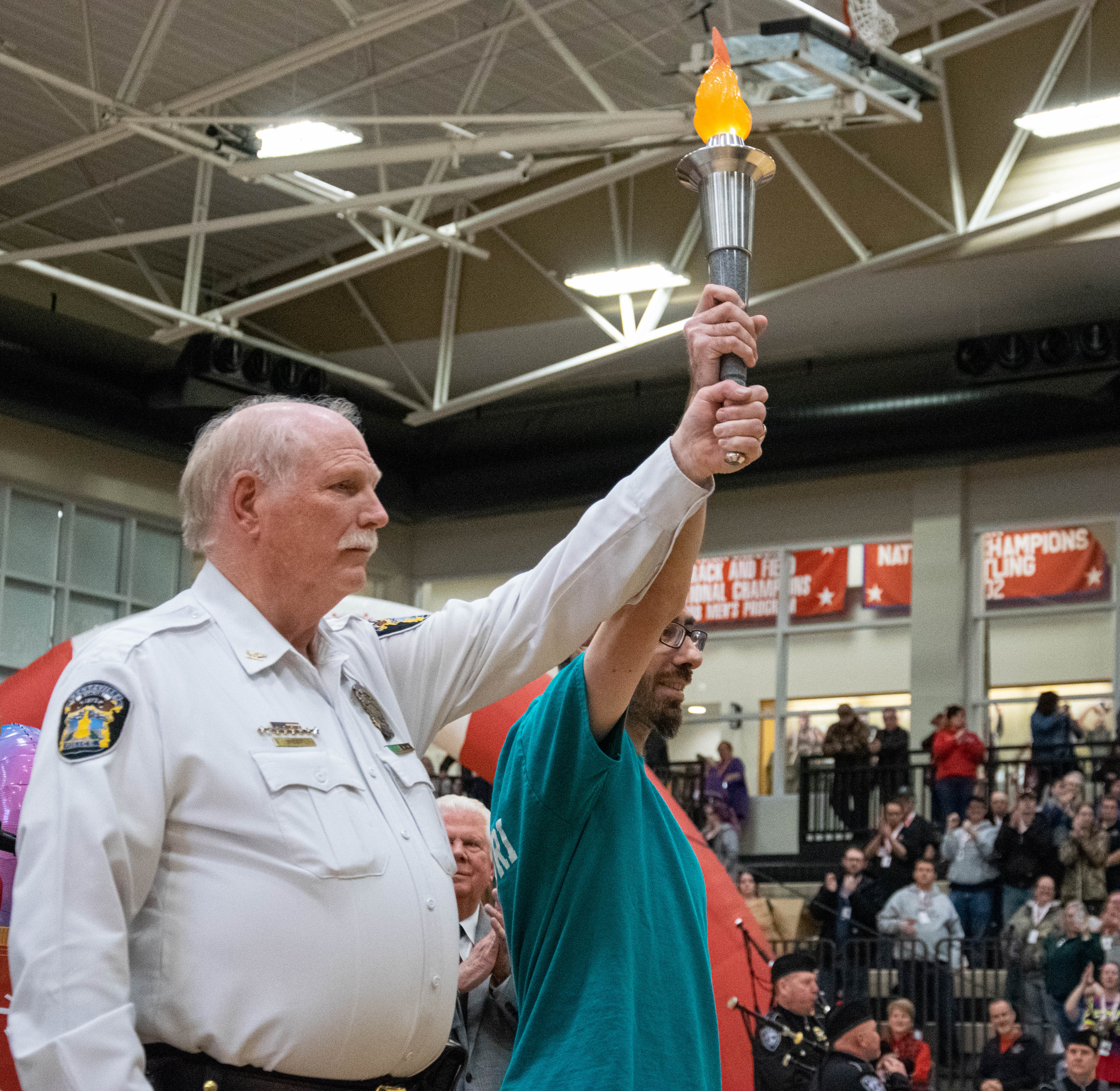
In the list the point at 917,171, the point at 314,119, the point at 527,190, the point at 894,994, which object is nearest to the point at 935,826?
the point at 894,994

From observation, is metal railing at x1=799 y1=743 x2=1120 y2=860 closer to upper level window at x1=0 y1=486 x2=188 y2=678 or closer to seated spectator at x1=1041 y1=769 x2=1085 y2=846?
seated spectator at x1=1041 y1=769 x2=1085 y2=846

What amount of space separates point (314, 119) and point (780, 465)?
7.82 m

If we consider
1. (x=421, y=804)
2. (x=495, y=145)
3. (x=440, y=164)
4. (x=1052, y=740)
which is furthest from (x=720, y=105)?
(x=1052, y=740)

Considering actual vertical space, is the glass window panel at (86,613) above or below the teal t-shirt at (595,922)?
above

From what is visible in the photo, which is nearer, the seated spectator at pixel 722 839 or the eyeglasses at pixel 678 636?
the eyeglasses at pixel 678 636

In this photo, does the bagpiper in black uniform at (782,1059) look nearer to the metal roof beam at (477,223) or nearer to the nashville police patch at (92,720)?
the nashville police patch at (92,720)

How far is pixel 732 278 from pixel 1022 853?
13664 millimetres

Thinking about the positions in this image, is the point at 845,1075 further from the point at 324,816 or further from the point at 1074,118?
the point at 1074,118

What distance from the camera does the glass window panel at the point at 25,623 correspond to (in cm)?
1833

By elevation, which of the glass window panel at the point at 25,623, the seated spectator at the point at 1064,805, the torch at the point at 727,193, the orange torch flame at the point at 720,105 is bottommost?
the seated spectator at the point at 1064,805

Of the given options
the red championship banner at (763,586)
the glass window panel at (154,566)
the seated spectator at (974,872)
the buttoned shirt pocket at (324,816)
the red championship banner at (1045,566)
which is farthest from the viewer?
the red championship banner at (763,586)

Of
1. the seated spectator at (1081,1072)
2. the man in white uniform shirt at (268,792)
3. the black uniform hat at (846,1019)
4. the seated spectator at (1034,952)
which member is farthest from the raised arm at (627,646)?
the seated spectator at (1034,952)

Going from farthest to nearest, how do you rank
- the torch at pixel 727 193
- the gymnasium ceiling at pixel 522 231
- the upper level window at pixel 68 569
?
the upper level window at pixel 68 569 → the gymnasium ceiling at pixel 522 231 → the torch at pixel 727 193

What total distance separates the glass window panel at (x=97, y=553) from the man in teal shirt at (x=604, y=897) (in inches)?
672
